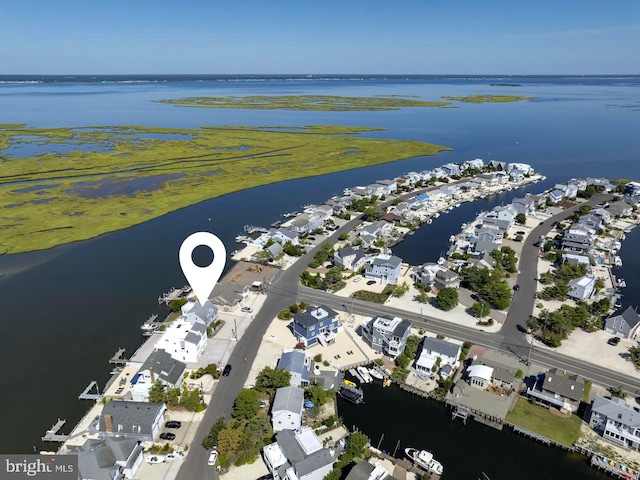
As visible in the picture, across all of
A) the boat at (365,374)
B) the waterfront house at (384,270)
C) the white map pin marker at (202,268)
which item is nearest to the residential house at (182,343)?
the white map pin marker at (202,268)

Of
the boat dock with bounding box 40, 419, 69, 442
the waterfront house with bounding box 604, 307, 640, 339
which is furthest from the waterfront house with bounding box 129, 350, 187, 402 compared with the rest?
the waterfront house with bounding box 604, 307, 640, 339

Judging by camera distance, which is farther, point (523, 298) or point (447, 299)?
point (523, 298)

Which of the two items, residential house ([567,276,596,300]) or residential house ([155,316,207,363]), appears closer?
residential house ([155,316,207,363])

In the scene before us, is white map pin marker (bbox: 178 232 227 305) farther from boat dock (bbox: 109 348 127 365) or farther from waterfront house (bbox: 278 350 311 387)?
boat dock (bbox: 109 348 127 365)

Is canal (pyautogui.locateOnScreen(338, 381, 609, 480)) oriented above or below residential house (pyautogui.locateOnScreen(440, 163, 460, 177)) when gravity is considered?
below

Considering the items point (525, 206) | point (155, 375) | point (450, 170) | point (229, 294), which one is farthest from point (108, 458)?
point (450, 170)

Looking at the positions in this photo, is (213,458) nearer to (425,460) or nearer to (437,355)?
(425,460)

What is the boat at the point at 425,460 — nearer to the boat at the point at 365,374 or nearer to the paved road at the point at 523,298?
the boat at the point at 365,374
